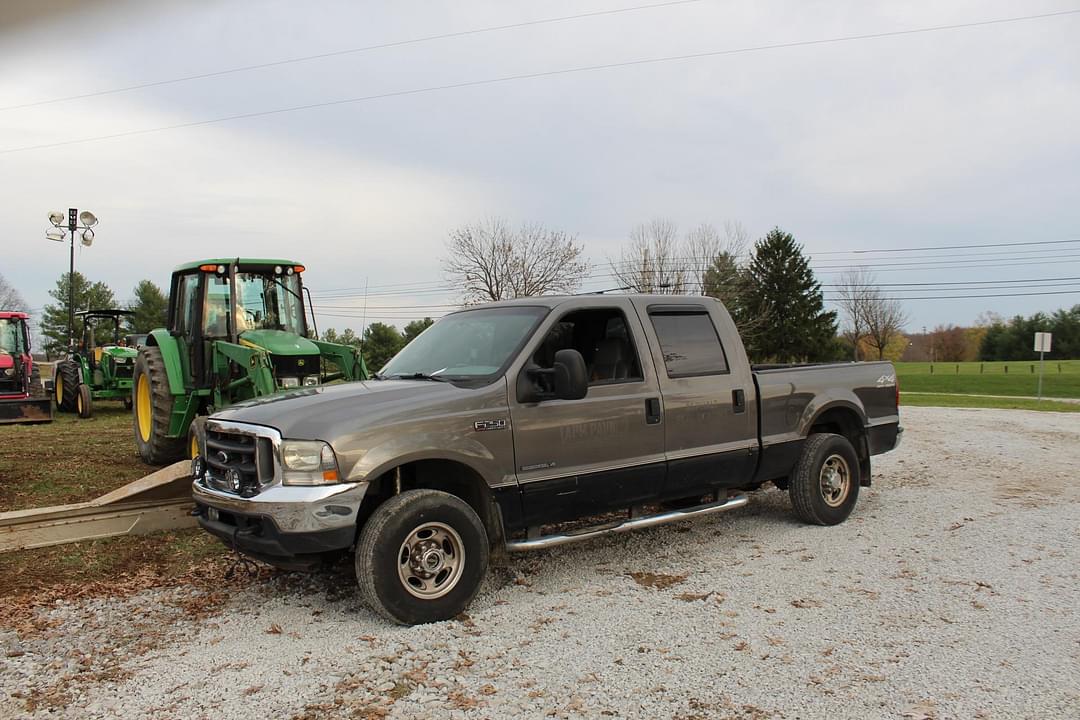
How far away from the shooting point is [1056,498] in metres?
8.24

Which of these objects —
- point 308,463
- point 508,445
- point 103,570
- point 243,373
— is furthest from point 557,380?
point 243,373

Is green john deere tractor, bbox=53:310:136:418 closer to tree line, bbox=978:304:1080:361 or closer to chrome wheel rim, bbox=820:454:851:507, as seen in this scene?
chrome wheel rim, bbox=820:454:851:507

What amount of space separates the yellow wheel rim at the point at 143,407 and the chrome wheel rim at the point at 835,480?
849cm

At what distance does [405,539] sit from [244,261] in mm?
6638

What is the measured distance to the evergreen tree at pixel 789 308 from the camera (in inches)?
2335

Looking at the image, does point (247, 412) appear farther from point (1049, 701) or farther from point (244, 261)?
point (244, 261)

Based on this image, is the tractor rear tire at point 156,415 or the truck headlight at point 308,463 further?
the tractor rear tire at point 156,415

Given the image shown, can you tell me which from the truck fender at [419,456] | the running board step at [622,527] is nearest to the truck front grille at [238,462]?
the truck fender at [419,456]

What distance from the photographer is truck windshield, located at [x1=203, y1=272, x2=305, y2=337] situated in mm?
9977

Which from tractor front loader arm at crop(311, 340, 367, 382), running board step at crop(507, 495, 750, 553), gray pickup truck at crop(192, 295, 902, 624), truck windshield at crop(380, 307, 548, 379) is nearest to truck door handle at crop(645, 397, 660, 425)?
gray pickup truck at crop(192, 295, 902, 624)

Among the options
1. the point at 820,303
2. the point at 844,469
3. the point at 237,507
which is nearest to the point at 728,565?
the point at 844,469

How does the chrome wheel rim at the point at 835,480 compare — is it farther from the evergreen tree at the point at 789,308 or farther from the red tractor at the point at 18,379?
the evergreen tree at the point at 789,308

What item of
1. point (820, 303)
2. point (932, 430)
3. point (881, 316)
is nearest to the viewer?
point (932, 430)

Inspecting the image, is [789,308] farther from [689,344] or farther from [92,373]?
[689,344]
